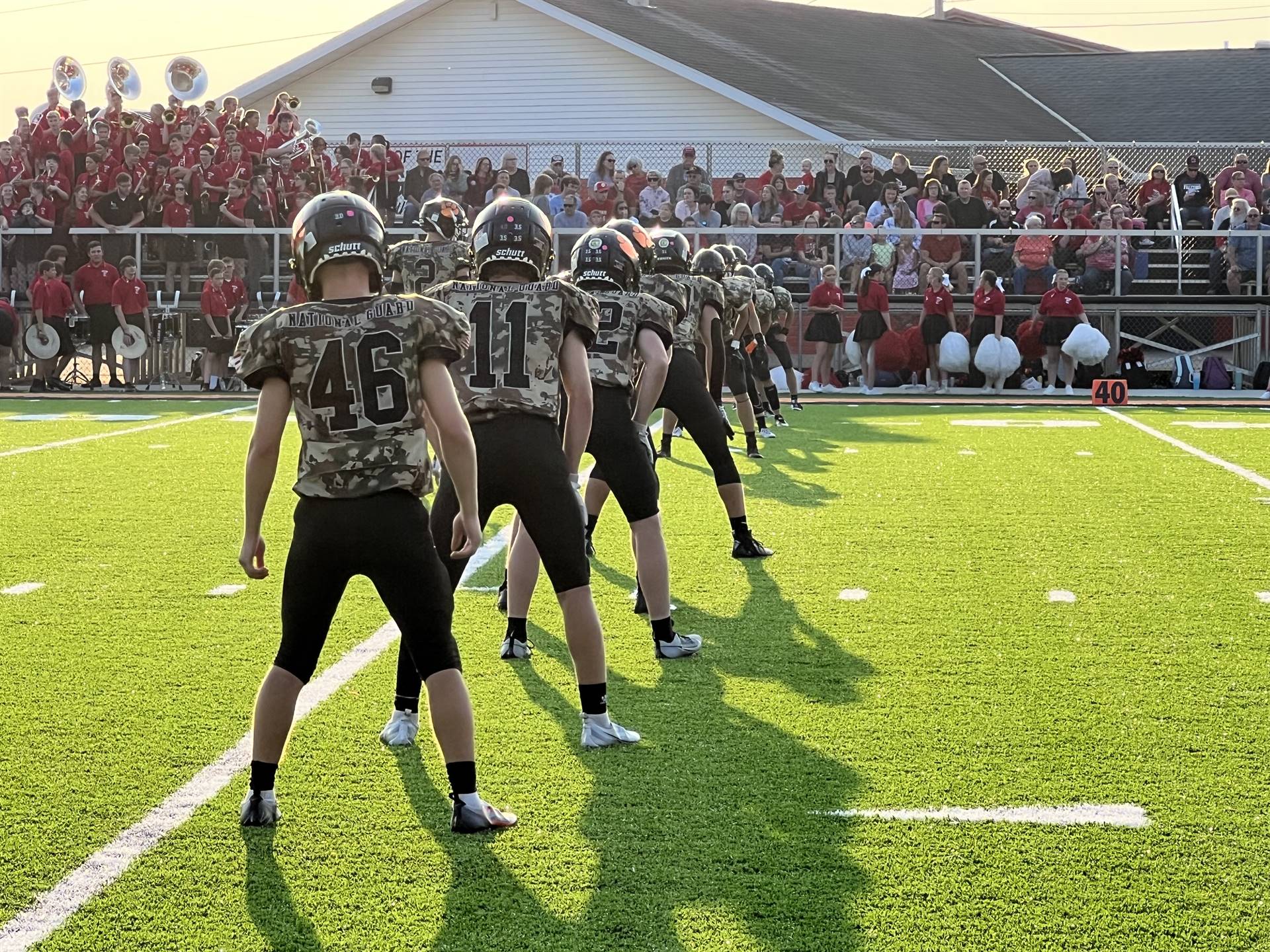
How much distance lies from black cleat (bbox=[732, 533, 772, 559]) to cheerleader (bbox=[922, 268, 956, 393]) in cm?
1335

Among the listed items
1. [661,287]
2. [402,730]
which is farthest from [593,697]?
[661,287]

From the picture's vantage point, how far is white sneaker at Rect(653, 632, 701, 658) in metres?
6.49

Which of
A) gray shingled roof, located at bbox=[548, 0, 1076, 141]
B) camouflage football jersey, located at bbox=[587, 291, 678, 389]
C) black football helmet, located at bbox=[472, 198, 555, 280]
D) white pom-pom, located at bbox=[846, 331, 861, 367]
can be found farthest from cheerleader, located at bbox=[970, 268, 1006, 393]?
black football helmet, located at bbox=[472, 198, 555, 280]

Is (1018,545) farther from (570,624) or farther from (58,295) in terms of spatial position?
(58,295)

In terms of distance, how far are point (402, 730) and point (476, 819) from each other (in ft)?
3.08

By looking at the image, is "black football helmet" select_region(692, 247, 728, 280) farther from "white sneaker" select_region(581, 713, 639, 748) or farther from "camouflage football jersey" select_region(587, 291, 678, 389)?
"white sneaker" select_region(581, 713, 639, 748)

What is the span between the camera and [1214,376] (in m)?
22.2

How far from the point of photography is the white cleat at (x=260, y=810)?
174 inches

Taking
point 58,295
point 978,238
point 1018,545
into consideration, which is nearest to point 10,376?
point 58,295

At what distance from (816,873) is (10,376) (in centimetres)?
2053

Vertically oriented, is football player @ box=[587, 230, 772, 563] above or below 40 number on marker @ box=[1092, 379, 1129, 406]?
above

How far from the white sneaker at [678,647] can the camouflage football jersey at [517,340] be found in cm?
162

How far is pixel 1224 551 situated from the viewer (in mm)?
8727

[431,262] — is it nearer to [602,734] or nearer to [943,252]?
[602,734]
